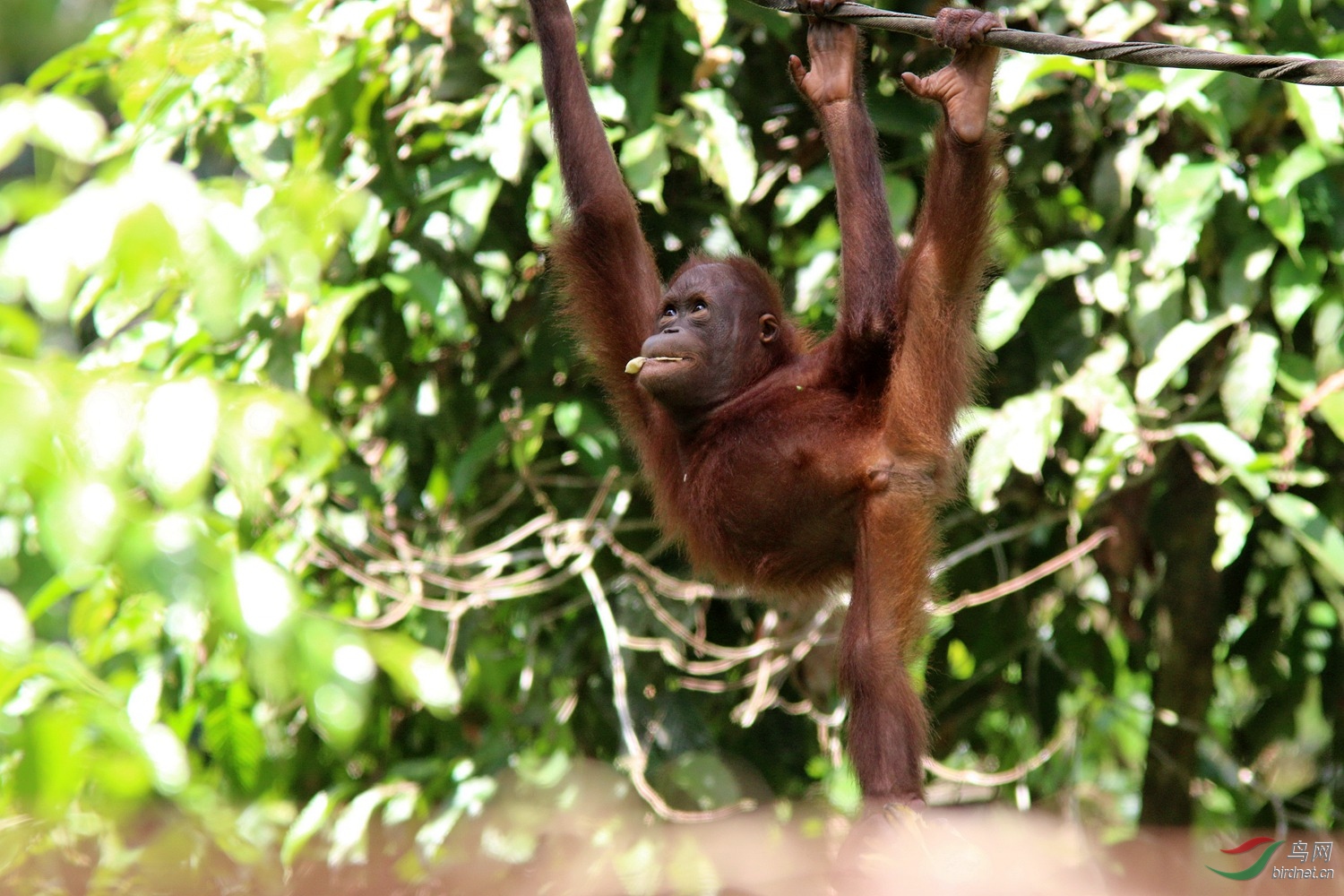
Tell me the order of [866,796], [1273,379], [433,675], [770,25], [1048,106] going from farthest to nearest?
[1048,106]
[770,25]
[1273,379]
[866,796]
[433,675]

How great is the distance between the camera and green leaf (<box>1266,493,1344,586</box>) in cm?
346

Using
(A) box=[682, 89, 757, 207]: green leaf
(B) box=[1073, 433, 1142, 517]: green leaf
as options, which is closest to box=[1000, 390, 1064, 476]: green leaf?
(B) box=[1073, 433, 1142, 517]: green leaf

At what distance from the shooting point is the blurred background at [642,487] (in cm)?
353

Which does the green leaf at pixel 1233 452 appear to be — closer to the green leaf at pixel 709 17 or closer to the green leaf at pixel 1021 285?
the green leaf at pixel 1021 285

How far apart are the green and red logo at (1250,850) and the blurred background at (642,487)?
0.09m

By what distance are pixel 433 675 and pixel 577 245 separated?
2.35 meters

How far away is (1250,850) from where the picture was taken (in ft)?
14.3

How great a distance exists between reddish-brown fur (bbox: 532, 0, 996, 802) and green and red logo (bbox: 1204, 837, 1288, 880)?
1763 mm

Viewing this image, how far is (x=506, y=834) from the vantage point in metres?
4.04

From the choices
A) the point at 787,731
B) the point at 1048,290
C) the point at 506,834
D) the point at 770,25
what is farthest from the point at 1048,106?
the point at 506,834

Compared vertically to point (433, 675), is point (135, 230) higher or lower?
higher

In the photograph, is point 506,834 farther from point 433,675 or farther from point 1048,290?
point 433,675

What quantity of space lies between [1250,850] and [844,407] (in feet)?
7.52

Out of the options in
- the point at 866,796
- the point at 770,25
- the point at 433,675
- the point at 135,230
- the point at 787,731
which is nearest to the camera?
the point at 433,675
